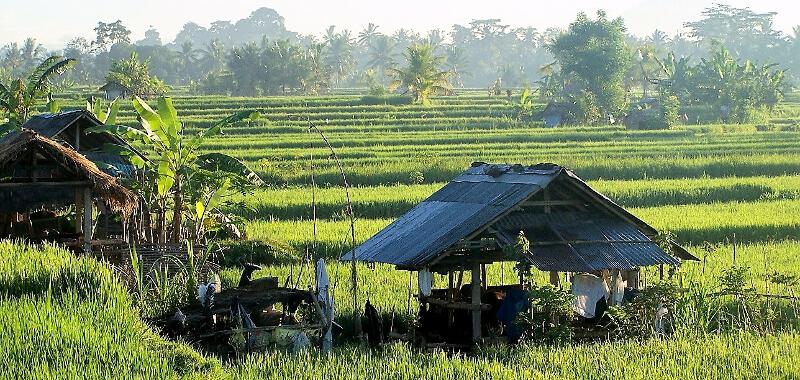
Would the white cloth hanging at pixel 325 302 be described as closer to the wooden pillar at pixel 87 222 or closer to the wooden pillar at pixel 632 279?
the wooden pillar at pixel 632 279

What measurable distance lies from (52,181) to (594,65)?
33346mm

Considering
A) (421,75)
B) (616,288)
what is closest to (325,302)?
(616,288)

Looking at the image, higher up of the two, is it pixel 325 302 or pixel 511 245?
pixel 511 245

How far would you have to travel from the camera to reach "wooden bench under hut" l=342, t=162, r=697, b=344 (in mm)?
10688

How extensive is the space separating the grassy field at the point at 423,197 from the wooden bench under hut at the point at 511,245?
82 cm

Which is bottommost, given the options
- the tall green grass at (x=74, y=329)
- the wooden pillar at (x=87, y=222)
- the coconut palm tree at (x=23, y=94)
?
the tall green grass at (x=74, y=329)

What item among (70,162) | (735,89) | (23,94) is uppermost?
(735,89)

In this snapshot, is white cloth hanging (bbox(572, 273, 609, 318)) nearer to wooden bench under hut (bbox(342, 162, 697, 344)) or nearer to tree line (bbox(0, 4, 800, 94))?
wooden bench under hut (bbox(342, 162, 697, 344))

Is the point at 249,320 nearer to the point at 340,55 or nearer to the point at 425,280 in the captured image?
the point at 425,280

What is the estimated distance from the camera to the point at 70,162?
43.1 feet

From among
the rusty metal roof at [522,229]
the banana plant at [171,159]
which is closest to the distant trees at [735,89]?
the banana plant at [171,159]

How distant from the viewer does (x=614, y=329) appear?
11.1 metres

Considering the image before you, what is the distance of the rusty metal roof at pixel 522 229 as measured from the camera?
10.7 m

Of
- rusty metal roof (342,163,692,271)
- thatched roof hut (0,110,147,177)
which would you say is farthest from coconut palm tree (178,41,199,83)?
rusty metal roof (342,163,692,271)
